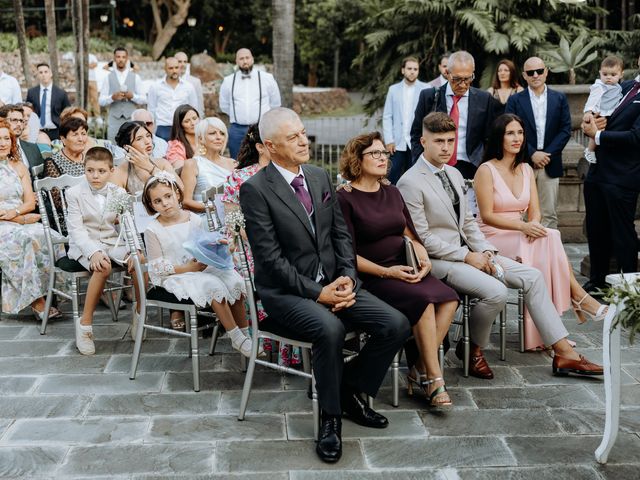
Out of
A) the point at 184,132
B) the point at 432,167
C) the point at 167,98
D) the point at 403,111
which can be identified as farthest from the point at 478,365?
the point at 167,98

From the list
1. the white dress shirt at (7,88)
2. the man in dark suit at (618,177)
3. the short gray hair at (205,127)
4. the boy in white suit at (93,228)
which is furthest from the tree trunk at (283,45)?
the boy in white suit at (93,228)

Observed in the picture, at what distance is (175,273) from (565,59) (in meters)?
6.93

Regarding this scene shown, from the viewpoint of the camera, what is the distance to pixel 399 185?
5.20m

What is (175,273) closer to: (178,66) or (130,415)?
(130,415)

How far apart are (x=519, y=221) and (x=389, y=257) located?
1.25 m

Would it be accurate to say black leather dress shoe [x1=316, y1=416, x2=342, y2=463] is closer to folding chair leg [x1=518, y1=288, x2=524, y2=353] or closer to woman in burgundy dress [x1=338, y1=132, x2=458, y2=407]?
woman in burgundy dress [x1=338, y1=132, x2=458, y2=407]

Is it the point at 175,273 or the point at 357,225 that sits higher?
the point at 357,225

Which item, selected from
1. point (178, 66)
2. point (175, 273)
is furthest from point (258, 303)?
point (178, 66)

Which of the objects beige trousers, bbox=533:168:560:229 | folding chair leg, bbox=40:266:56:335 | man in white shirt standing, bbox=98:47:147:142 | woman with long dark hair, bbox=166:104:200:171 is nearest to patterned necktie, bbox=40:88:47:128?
man in white shirt standing, bbox=98:47:147:142

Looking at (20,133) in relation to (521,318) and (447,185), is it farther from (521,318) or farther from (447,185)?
(521,318)

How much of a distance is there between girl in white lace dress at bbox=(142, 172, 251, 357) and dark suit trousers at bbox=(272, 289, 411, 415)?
757 millimetres

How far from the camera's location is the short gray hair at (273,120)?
14.1 ft

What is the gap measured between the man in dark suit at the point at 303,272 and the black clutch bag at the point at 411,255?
50 centimetres

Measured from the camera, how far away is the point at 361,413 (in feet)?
14.2
